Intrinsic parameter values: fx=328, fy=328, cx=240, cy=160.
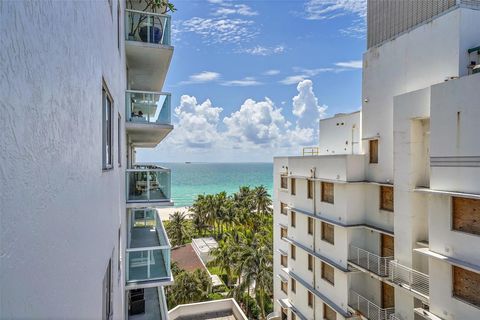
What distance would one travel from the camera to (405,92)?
14.2 meters

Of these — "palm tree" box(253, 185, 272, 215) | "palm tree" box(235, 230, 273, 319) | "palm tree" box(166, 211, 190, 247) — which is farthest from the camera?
"palm tree" box(253, 185, 272, 215)

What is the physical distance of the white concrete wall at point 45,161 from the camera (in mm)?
1481

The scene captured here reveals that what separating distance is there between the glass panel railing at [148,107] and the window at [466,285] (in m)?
10.7

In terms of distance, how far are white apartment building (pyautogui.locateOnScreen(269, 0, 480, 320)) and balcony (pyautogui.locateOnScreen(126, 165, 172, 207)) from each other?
897 cm

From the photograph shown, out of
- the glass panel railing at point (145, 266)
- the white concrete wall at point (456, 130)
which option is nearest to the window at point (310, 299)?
the white concrete wall at point (456, 130)

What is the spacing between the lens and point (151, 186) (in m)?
11.0

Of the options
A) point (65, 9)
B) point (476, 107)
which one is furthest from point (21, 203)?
point (476, 107)

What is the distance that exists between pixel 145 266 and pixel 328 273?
37.6 feet

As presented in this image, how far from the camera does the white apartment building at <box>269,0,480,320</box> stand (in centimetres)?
1045

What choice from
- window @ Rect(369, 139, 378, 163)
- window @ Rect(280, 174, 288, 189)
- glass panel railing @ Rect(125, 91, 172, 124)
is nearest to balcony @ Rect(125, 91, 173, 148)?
glass panel railing @ Rect(125, 91, 172, 124)

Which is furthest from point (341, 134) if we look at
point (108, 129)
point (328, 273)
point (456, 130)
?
point (108, 129)

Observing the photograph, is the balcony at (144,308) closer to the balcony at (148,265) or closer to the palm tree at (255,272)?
the balcony at (148,265)

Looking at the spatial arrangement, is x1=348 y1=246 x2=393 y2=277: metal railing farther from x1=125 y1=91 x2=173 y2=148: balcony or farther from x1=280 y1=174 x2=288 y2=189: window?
x1=125 y1=91 x2=173 y2=148: balcony

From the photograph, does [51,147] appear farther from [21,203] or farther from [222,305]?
[222,305]
